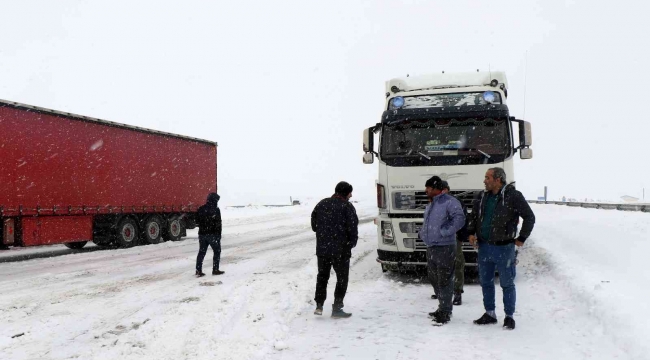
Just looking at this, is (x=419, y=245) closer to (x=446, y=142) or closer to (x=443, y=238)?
(x=446, y=142)

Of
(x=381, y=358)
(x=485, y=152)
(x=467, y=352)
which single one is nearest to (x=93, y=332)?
(x=381, y=358)

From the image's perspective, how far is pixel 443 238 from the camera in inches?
225

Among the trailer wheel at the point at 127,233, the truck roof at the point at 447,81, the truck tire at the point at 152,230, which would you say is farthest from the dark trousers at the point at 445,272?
the truck tire at the point at 152,230

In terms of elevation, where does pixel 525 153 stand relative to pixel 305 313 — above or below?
above

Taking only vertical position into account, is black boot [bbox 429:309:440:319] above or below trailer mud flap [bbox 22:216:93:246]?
below

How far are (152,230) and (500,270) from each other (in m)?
14.0

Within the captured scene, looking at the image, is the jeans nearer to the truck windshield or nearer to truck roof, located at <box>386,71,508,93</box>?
the truck windshield

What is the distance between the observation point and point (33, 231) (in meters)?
12.5

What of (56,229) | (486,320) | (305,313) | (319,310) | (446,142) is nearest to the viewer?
(486,320)

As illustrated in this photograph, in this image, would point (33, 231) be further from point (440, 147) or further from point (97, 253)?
point (440, 147)

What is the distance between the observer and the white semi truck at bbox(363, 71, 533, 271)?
7824mm

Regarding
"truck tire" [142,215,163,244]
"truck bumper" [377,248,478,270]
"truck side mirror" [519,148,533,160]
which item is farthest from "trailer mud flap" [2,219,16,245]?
"truck side mirror" [519,148,533,160]

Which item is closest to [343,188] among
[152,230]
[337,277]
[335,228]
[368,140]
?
[335,228]

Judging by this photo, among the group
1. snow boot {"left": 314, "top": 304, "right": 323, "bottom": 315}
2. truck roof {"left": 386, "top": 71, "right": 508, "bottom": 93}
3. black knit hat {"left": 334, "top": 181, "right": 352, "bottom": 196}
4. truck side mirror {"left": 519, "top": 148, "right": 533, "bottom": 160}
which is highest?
truck roof {"left": 386, "top": 71, "right": 508, "bottom": 93}
